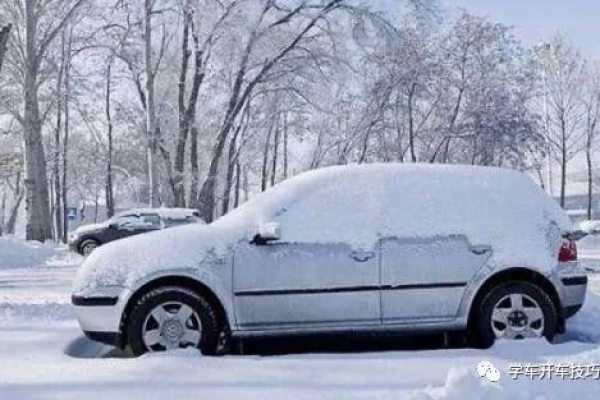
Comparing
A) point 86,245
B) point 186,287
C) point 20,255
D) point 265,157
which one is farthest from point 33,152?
point 265,157

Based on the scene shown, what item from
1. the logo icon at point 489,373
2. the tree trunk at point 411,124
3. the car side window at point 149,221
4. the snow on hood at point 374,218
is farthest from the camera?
the tree trunk at point 411,124

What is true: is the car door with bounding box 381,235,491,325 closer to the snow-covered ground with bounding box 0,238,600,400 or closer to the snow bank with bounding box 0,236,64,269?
the snow-covered ground with bounding box 0,238,600,400

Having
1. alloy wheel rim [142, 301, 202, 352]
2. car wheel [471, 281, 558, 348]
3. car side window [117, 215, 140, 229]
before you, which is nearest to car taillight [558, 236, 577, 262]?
car wheel [471, 281, 558, 348]

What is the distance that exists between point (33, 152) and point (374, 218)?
20.9 meters

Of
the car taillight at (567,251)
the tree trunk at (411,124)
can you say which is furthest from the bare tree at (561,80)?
the car taillight at (567,251)

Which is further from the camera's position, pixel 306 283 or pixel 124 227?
pixel 124 227

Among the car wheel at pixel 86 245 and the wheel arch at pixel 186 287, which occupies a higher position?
the wheel arch at pixel 186 287

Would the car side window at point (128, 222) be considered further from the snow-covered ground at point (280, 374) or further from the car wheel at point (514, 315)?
the car wheel at point (514, 315)

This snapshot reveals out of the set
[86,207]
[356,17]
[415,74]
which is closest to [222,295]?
[356,17]

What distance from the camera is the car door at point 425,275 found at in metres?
5.75

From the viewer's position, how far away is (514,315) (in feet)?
19.1

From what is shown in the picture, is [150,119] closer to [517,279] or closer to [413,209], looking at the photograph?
[413,209]

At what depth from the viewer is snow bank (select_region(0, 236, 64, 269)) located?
1819cm

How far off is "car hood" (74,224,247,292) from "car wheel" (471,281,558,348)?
208 centimetres
